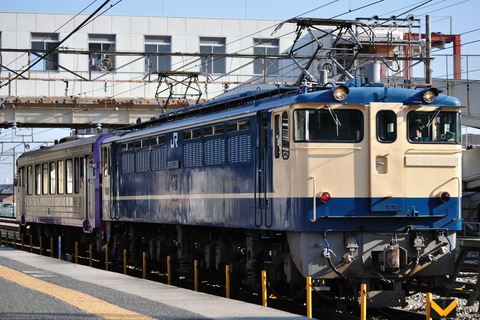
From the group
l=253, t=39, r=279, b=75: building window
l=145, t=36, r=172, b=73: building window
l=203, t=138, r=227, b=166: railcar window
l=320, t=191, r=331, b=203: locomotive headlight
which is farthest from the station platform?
l=253, t=39, r=279, b=75: building window

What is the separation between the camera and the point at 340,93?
14398 millimetres

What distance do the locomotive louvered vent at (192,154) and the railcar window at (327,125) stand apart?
415 cm

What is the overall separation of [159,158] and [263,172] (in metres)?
5.56

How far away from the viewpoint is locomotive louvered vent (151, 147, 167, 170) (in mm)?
20084

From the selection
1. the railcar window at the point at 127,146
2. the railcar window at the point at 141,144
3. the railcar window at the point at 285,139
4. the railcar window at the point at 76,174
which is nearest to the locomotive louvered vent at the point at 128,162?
the railcar window at the point at 127,146

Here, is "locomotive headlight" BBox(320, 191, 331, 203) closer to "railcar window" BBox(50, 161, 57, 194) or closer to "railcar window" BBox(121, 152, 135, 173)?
"railcar window" BBox(121, 152, 135, 173)

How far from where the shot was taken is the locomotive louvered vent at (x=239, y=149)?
52.5ft

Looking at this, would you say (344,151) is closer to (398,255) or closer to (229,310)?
(398,255)

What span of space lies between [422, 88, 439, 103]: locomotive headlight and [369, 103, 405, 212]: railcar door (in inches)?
18.4

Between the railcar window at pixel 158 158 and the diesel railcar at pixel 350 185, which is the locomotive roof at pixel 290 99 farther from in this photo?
the railcar window at pixel 158 158

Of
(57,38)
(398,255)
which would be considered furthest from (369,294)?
(57,38)

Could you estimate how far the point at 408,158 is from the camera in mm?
14539

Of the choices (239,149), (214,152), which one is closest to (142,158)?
(214,152)

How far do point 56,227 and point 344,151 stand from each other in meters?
19.5
